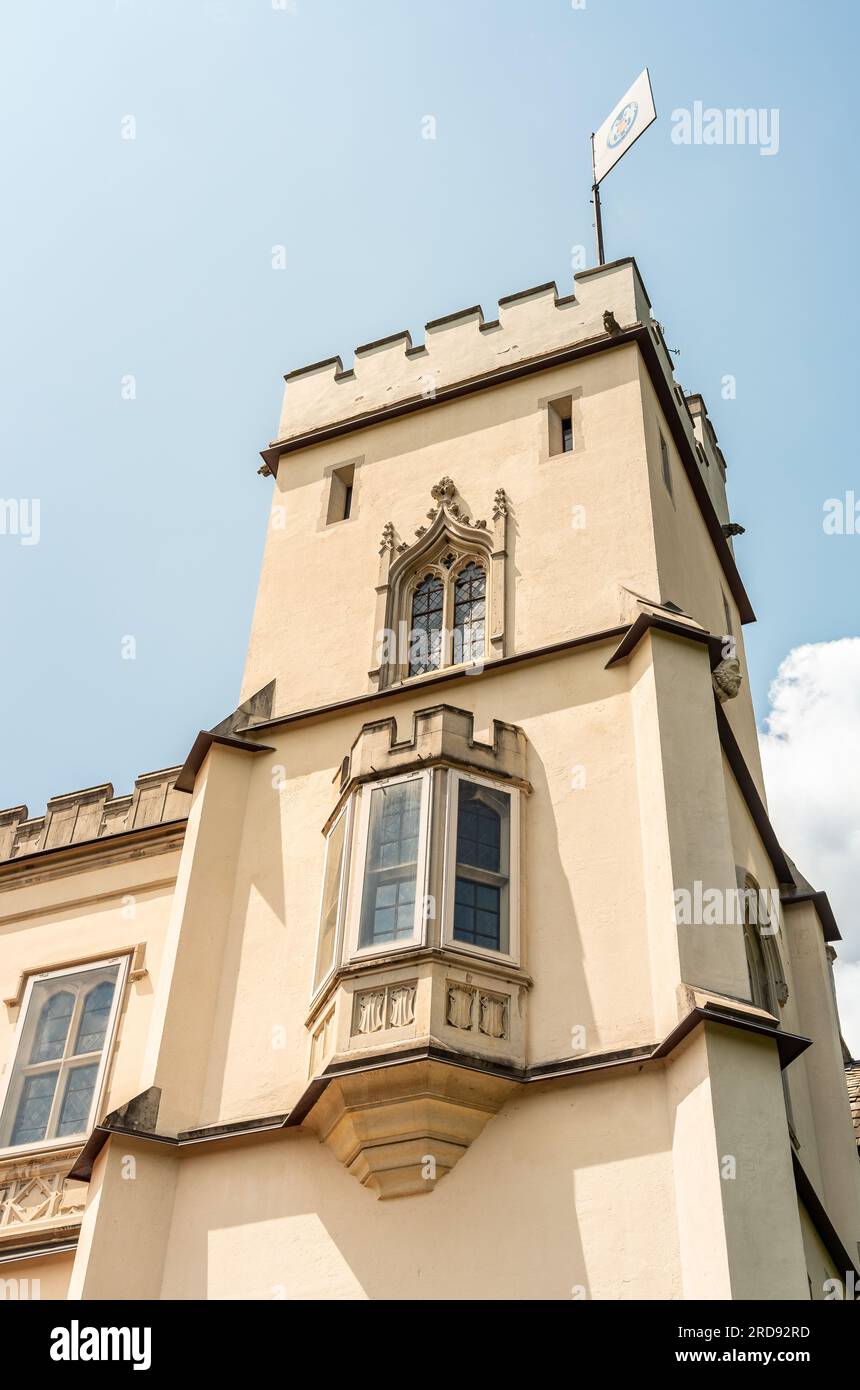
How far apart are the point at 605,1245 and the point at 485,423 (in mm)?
9784

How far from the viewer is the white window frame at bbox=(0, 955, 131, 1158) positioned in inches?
555

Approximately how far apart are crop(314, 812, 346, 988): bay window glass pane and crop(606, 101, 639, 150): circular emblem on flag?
12966 mm

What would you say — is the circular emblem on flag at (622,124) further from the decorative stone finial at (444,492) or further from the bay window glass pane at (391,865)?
the bay window glass pane at (391,865)

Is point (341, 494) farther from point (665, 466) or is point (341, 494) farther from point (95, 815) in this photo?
point (95, 815)

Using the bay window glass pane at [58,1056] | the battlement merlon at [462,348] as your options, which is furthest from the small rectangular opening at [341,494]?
the bay window glass pane at [58,1056]

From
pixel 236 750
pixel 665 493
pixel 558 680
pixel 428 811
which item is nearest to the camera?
pixel 428 811

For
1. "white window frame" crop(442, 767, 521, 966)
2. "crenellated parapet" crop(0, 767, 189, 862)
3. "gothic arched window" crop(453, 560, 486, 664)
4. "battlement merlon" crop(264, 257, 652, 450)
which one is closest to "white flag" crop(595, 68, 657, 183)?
"battlement merlon" crop(264, 257, 652, 450)

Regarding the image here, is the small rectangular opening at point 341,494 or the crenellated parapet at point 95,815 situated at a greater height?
A: the small rectangular opening at point 341,494

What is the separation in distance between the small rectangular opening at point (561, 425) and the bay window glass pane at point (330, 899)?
5.41 meters

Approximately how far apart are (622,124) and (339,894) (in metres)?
14.2

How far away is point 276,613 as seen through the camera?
53.3 feet

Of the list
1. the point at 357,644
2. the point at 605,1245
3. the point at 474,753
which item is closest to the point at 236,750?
the point at 357,644

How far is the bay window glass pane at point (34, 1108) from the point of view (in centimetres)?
1436
